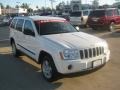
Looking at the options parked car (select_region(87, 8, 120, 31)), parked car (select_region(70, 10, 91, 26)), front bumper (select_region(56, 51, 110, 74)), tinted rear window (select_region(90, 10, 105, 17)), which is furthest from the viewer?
parked car (select_region(70, 10, 91, 26))

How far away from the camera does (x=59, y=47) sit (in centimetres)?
689

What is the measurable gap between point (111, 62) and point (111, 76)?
1.77 metres

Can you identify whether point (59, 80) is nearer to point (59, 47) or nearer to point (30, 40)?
point (59, 47)

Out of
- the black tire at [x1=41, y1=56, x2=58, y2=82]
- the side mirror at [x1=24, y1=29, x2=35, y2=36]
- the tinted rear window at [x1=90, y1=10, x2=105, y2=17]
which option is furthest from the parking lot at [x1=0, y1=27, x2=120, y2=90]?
the tinted rear window at [x1=90, y1=10, x2=105, y2=17]

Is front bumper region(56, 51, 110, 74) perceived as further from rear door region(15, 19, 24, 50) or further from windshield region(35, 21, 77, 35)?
rear door region(15, 19, 24, 50)

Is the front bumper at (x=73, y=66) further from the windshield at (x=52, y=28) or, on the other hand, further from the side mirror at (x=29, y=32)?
the side mirror at (x=29, y=32)

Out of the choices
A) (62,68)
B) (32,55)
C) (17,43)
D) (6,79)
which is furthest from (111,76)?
(17,43)

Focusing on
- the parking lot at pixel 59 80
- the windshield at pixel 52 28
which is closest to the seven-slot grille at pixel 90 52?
the parking lot at pixel 59 80

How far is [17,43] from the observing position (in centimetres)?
1052

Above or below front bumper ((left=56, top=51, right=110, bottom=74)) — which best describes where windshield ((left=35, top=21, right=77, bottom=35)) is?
above

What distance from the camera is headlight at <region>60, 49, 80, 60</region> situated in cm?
674

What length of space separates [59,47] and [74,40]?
Answer: 0.66 m

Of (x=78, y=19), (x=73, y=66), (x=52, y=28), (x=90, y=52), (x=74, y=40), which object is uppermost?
(x=52, y=28)

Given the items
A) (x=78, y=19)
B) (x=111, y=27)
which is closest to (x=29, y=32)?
(x=111, y=27)
